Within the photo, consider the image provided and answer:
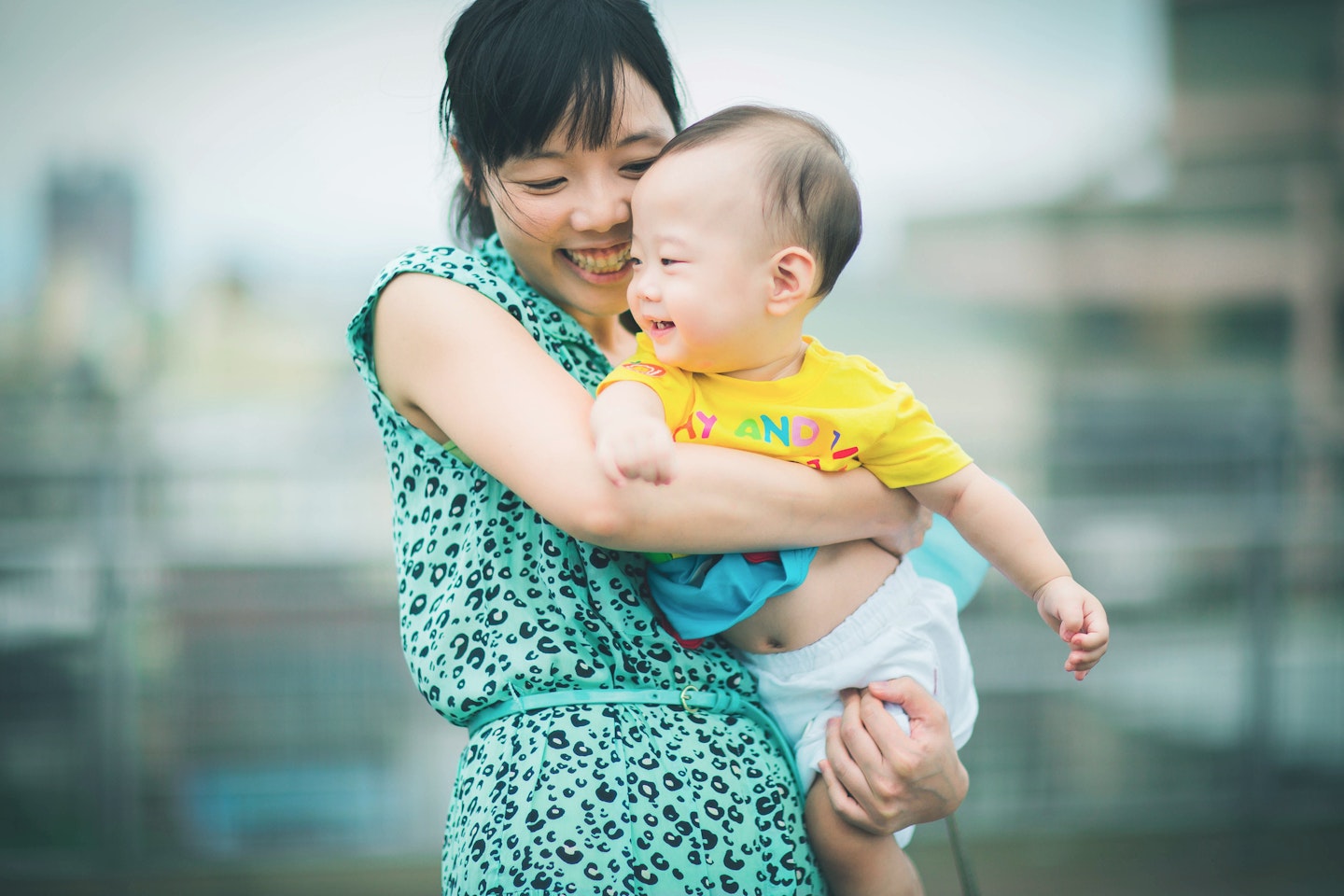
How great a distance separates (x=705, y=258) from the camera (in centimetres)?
108

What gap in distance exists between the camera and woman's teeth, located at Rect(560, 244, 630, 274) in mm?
1214

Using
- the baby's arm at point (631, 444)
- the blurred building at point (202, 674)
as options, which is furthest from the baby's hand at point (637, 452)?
the blurred building at point (202, 674)

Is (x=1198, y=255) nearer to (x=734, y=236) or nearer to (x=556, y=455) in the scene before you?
(x=734, y=236)

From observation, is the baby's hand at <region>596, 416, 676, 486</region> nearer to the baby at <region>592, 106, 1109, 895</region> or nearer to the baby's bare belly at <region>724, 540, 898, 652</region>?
the baby at <region>592, 106, 1109, 895</region>

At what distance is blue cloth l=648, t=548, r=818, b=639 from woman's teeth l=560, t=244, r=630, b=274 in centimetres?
34

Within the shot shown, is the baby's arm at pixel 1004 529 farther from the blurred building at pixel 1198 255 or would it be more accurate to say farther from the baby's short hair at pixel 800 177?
the blurred building at pixel 1198 255

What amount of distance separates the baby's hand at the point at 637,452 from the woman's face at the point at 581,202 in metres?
0.29

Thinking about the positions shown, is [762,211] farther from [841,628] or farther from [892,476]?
[841,628]

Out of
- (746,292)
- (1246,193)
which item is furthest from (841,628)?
(1246,193)

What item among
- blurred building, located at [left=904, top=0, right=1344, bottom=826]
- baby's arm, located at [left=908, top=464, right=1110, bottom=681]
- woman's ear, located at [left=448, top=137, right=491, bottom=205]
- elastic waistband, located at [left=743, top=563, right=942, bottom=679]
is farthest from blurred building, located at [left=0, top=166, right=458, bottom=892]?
blurred building, located at [left=904, top=0, right=1344, bottom=826]

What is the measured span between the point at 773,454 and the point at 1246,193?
22.5 ft

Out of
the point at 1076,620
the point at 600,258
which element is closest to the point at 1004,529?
the point at 1076,620

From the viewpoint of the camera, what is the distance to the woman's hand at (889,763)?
111 cm

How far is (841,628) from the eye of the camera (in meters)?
1.17
